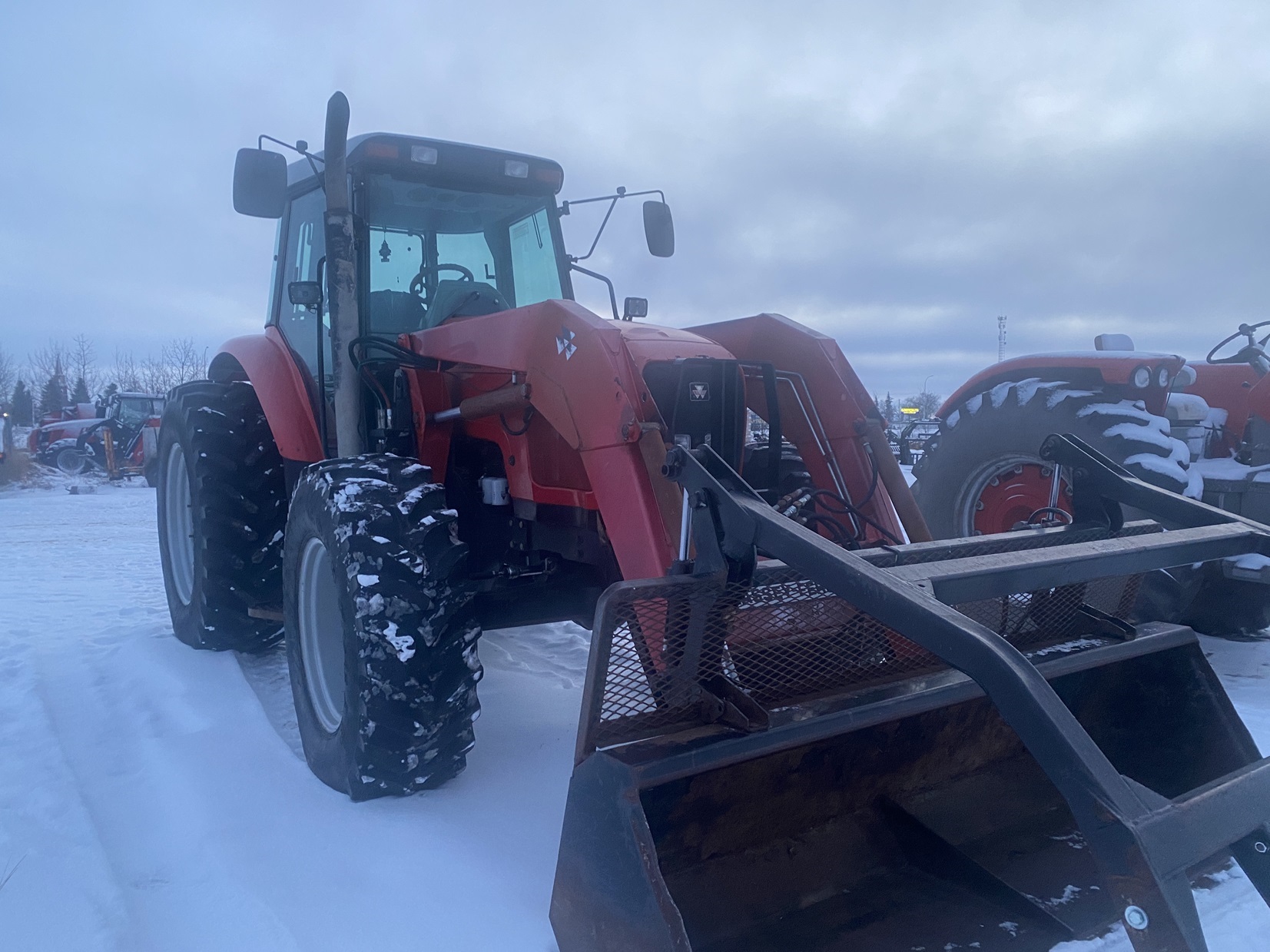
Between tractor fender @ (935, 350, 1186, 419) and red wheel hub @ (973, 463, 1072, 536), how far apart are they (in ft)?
1.69

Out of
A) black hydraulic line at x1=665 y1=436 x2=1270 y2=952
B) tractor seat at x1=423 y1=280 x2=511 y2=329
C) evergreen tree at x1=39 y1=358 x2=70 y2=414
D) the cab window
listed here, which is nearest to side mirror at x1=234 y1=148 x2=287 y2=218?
the cab window

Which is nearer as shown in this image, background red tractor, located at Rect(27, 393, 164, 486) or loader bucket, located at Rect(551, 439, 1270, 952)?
loader bucket, located at Rect(551, 439, 1270, 952)

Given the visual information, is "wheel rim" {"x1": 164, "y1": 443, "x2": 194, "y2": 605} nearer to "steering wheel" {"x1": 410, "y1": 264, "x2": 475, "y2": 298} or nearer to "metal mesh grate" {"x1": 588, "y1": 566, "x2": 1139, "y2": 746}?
"steering wheel" {"x1": 410, "y1": 264, "x2": 475, "y2": 298}

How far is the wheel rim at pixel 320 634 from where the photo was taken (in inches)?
131

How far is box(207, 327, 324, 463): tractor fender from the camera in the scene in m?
4.05

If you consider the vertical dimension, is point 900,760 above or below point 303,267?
below

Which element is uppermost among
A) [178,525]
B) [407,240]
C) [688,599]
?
[407,240]

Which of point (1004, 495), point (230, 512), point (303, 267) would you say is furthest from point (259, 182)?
point (1004, 495)

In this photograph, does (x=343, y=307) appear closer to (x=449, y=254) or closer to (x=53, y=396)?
(x=449, y=254)

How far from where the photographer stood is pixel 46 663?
456 centimetres

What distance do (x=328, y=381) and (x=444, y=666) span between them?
1848mm

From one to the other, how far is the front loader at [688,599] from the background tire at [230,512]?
0.02 m

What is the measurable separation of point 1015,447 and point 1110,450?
1.65ft

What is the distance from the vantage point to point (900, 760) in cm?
268
